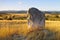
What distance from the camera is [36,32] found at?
13055 mm

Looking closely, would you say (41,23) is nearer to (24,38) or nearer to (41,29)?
(41,29)

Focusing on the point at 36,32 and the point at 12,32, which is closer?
the point at 36,32

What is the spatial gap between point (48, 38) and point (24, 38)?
134 cm

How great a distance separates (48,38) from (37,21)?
1.90 metres

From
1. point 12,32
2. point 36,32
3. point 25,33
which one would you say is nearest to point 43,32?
point 36,32

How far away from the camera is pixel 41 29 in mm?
13648

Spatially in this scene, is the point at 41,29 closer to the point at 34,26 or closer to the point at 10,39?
the point at 34,26

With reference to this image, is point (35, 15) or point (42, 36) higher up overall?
point (35, 15)

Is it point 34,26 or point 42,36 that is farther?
point 34,26

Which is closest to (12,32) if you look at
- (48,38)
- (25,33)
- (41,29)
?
(25,33)

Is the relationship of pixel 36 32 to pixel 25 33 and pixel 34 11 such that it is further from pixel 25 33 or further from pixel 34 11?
pixel 34 11

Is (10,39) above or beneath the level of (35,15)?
beneath

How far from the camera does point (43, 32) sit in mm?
12906

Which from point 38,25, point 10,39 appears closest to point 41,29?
point 38,25
